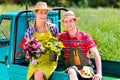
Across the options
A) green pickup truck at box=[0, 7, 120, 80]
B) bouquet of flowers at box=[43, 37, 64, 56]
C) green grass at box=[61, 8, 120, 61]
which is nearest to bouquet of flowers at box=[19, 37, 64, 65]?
bouquet of flowers at box=[43, 37, 64, 56]

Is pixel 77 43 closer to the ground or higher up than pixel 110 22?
higher up

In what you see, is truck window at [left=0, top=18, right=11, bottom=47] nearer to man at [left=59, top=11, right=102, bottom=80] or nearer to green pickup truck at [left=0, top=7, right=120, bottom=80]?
green pickup truck at [left=0, top=7, right=120, bottom=80]

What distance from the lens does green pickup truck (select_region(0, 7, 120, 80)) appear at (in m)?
6.06

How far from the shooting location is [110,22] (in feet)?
38.3

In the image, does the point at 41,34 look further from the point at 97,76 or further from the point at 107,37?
the point at 107,37

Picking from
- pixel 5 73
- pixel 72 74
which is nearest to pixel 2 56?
pixel 5 73

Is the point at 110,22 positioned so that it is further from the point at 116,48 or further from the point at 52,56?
the point at 52,56

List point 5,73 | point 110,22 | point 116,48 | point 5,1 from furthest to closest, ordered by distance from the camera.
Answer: point 5,1
point 110,22
point 116,48
point 5,73

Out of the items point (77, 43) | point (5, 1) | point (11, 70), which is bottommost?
point (5, 1)

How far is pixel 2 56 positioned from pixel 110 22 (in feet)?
18.5

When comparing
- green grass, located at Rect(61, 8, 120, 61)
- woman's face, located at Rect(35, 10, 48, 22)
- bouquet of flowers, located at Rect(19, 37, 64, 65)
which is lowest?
green grass, located at Rect(61, 8, 120, 61)

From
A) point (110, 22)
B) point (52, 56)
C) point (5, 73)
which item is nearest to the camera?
point (52, 56)

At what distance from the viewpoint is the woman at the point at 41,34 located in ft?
18.6

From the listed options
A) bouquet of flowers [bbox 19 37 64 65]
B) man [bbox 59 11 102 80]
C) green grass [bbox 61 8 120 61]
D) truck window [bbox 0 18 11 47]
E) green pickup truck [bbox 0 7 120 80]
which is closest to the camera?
bouquet of flowers [bbox 19 37 64 65]
